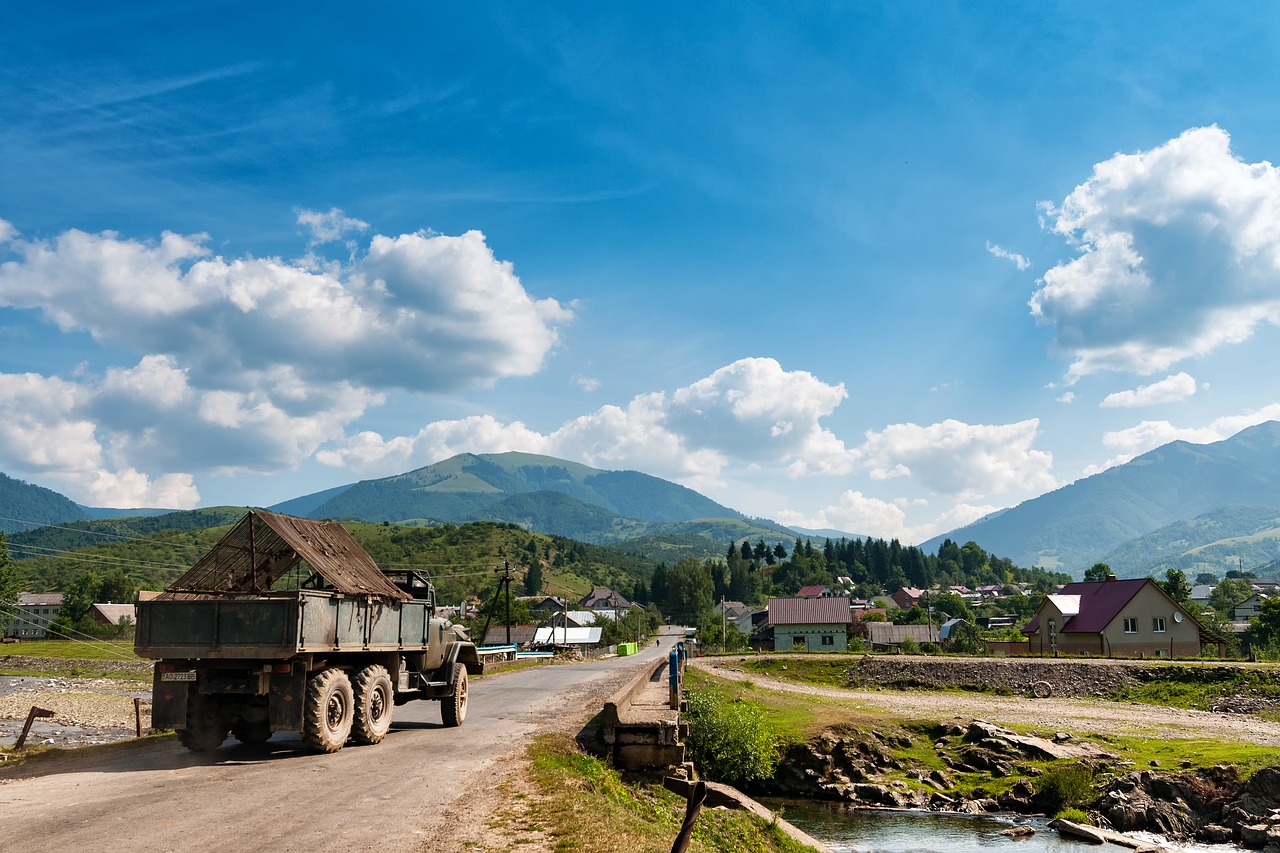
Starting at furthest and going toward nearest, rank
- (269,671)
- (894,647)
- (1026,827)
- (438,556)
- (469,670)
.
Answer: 1. (438,556)
2. (894,647)
3. (1026,827)
4. (469,670)
5. (269,671)

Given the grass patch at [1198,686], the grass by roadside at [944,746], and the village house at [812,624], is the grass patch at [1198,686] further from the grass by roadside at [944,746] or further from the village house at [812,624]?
the village house at [812,624]

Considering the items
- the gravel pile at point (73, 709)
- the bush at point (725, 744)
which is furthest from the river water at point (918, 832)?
the gravel pile at point (73, 709)

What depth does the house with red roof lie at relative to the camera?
212ft

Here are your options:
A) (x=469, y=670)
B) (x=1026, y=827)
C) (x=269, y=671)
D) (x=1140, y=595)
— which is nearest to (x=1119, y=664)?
(x=1140, y=595)

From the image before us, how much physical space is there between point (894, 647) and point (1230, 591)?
13610 centimetres

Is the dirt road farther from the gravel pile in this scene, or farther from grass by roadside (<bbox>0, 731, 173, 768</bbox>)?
the gravel pile

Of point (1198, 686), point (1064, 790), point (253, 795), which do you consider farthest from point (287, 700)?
point (1198, 686)

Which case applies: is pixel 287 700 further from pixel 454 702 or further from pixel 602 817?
pixel 602 817

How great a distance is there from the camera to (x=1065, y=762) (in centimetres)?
3111

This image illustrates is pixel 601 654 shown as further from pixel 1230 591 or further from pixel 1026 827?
pixel 1230 591

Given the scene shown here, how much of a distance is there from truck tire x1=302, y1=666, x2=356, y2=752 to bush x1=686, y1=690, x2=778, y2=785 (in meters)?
14.9

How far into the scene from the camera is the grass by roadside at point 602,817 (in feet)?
33.2

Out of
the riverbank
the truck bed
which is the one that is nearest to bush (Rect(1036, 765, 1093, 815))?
the riverbank

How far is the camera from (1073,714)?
43062mm
